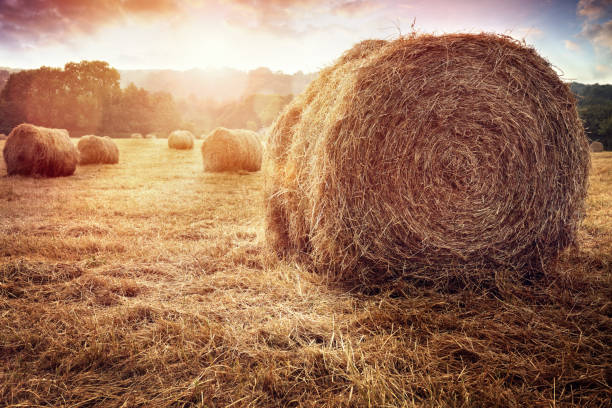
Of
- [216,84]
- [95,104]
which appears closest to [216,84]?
[216,84]

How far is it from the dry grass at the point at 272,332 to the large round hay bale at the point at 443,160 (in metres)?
0.33

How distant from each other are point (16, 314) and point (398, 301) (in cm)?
296

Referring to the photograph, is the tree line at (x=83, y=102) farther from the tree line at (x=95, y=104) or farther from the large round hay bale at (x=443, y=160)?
the large round hay bale at (x=443, y=160)

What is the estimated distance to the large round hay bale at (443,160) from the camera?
324 cm

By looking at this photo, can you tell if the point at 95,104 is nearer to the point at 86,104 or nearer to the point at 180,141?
the point at 86,104

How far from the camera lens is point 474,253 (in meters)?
3.38

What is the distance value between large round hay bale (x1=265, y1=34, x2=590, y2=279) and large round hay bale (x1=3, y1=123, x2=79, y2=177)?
32.1 ft

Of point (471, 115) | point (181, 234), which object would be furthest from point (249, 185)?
point (471, 115)

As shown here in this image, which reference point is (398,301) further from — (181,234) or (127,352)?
(181,234)

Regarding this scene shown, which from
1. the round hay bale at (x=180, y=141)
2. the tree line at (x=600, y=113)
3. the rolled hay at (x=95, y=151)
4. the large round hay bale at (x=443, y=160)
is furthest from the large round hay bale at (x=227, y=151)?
the tree line at (x=600, y=113)

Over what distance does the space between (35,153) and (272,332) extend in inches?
418

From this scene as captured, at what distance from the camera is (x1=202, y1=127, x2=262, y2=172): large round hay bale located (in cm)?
1216

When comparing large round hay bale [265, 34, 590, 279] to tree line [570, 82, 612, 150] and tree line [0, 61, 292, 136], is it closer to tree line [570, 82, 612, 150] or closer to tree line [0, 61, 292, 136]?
tree line [570, 82, 612, 150]

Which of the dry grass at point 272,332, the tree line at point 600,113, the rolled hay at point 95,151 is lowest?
the dry grass at point 272,332
